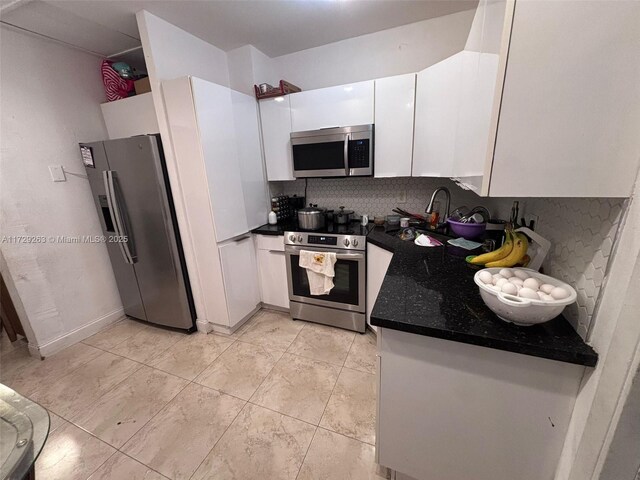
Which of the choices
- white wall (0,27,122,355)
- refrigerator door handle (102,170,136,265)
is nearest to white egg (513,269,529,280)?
refrigerator door handle (102,170,136,265)

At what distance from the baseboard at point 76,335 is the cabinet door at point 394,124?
3.01 meters

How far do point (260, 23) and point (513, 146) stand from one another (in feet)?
7.12

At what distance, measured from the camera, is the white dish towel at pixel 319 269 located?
6.78 feet

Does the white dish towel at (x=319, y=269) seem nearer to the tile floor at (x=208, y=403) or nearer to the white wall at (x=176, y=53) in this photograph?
the tile floor at (x=208, y=403)

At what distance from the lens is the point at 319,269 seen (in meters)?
2.10

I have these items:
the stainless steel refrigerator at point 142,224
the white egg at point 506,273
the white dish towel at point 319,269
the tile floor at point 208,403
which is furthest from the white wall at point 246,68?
the white egg at point 506,273

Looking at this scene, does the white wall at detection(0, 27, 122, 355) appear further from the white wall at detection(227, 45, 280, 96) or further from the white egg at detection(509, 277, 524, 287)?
the white egg at detection(509, 277, 524, 287)

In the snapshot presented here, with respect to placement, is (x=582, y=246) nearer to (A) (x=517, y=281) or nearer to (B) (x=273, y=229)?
(A) (x=517, y=281)

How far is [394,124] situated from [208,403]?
241 centimetres

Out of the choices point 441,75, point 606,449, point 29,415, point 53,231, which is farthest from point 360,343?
point 53,231

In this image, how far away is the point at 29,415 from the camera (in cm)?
86

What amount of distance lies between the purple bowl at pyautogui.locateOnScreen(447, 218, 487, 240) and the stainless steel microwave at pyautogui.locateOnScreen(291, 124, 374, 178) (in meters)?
0.81

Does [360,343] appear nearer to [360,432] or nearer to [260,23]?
[360,432]

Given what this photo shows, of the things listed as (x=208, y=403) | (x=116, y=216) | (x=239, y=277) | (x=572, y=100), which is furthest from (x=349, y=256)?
(x=116, y=216)
